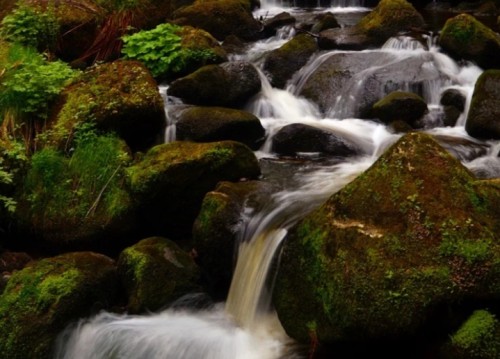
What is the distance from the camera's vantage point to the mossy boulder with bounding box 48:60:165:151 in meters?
6.88

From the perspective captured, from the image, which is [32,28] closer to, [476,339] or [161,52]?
[161,52]

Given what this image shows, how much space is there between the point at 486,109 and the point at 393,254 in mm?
4808

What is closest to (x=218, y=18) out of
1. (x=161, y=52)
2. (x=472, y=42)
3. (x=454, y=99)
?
(x=161, y=52)

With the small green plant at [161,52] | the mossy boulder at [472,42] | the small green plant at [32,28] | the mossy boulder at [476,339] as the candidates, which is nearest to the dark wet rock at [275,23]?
the small green plant at [161,52]

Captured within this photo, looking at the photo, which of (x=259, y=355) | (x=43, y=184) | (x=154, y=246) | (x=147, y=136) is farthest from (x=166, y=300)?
(x=147, y=136)

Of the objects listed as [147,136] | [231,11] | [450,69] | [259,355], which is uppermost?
[231,11]

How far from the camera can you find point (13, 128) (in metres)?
6.95

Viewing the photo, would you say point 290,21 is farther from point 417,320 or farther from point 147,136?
point 417,320

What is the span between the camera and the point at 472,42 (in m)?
9.67

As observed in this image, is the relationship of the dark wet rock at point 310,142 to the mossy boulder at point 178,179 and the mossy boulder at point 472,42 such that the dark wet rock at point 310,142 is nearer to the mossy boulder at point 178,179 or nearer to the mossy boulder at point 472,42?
the mossy boulder at point 178,179

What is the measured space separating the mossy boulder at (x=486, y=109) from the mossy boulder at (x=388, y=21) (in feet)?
12.3

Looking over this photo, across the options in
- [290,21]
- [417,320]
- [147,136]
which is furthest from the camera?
[290,21]

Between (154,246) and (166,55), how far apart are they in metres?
5.19

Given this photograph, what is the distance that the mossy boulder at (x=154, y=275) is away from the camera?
5004mm
